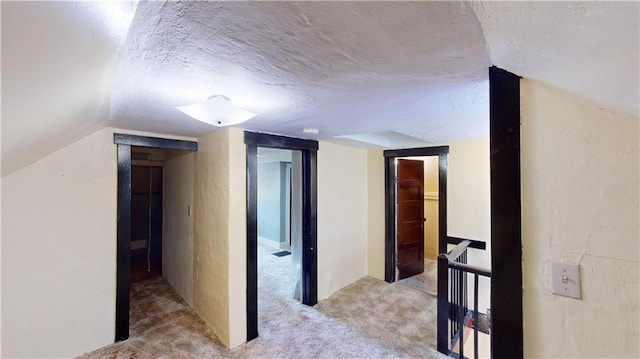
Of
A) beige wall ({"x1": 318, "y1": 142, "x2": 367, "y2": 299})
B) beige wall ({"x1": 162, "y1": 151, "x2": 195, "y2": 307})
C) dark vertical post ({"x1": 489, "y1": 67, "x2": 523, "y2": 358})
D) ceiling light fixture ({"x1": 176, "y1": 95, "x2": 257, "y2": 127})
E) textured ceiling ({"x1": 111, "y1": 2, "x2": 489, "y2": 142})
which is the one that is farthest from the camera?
beige wall ({"x1": 318, "y1": 142, "x2": 367, "y2": 299})

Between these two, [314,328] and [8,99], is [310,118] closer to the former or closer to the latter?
[8,99]

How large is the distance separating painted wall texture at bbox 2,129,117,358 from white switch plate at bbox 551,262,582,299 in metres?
3.15

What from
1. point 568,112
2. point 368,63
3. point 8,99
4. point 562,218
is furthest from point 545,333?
point 8,99

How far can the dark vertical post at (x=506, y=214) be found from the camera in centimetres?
106

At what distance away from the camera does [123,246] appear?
96.0 inches

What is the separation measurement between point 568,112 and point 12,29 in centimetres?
165

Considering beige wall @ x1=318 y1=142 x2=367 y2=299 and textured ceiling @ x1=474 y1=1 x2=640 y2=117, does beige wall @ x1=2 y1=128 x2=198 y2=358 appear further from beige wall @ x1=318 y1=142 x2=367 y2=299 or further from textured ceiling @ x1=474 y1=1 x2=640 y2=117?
textured ceiling @ x1=474 y1=1 x2=640 y2=117

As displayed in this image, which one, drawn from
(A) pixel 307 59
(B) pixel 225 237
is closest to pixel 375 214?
(B) pixel 225 237

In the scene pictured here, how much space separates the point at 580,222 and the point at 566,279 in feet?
0.71

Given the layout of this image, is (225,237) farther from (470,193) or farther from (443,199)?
(470,193)

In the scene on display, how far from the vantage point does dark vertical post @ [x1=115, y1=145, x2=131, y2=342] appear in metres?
2.41

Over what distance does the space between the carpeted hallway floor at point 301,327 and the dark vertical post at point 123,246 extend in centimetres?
19

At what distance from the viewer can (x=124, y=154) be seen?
246cm

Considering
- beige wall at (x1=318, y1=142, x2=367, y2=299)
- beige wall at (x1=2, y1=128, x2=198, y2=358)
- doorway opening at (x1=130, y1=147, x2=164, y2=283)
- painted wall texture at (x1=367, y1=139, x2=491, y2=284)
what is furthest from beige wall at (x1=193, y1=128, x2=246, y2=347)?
painted wall texture at (x1=367, y1=139, x2=491, y2=284)
